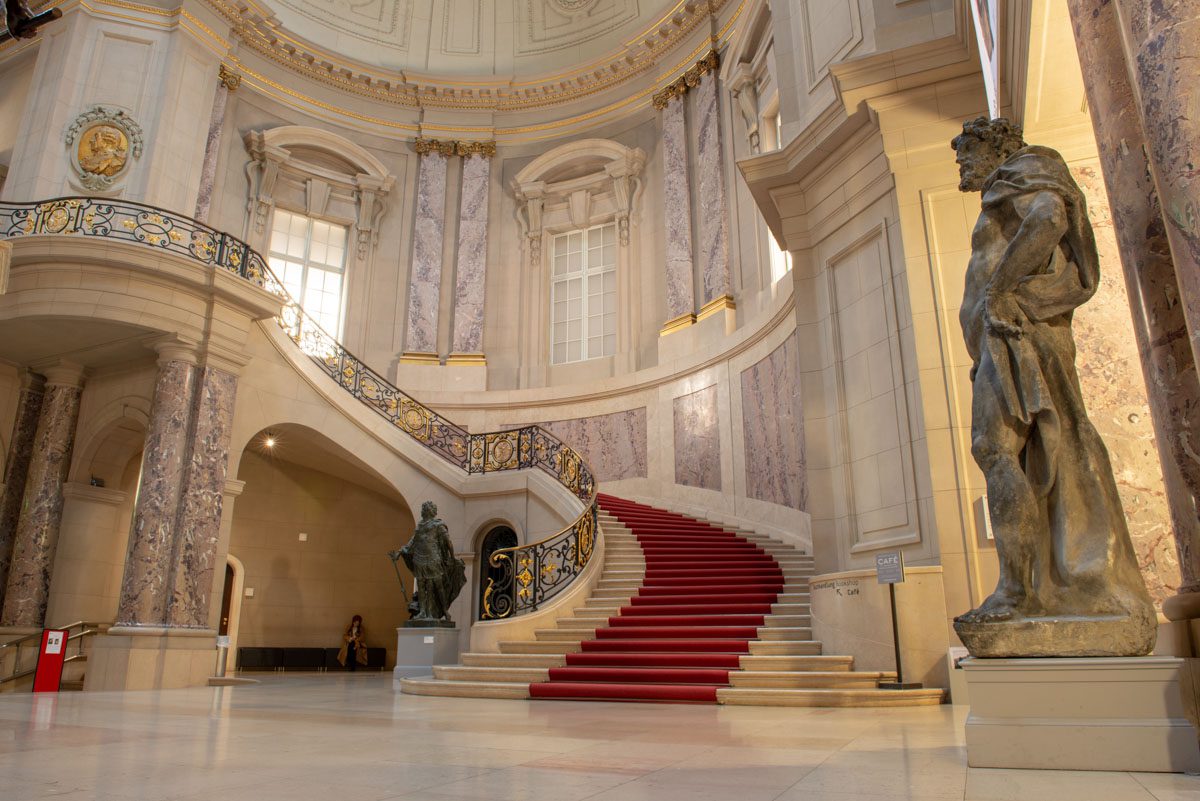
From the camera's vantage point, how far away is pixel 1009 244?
365 centimetres

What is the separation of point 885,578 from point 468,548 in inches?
343

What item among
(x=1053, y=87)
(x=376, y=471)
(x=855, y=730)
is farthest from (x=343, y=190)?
(x=855, y=730)

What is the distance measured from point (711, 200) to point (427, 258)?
644 centimetres

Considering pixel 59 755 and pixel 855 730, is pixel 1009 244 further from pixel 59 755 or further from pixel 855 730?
pixel 59 755

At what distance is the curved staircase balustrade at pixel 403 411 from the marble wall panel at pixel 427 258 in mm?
2262

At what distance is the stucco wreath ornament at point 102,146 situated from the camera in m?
14.5

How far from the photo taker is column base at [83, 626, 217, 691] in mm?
9680

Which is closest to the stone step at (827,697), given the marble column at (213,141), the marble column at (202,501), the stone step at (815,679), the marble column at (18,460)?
the stone step at (815,679)

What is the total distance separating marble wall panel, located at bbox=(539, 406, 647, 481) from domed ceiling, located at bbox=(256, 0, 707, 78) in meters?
8.56

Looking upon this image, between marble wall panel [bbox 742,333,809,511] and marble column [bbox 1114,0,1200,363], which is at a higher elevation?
marble wall panel [bbox 742,333,809,511]

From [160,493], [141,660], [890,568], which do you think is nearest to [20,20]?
[160,493]

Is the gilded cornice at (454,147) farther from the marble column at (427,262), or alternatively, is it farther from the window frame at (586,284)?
the window frame at (586,284)

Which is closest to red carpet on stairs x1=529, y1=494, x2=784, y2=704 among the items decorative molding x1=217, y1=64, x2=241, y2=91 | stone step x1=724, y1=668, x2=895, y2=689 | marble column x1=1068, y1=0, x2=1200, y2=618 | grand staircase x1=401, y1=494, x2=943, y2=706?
grand staircase x1=401, y1=494, x2=943, y2=706

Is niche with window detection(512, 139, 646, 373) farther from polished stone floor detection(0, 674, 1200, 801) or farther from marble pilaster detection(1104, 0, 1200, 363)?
marble pilaster detection(1104, 0, 1200, 363)
